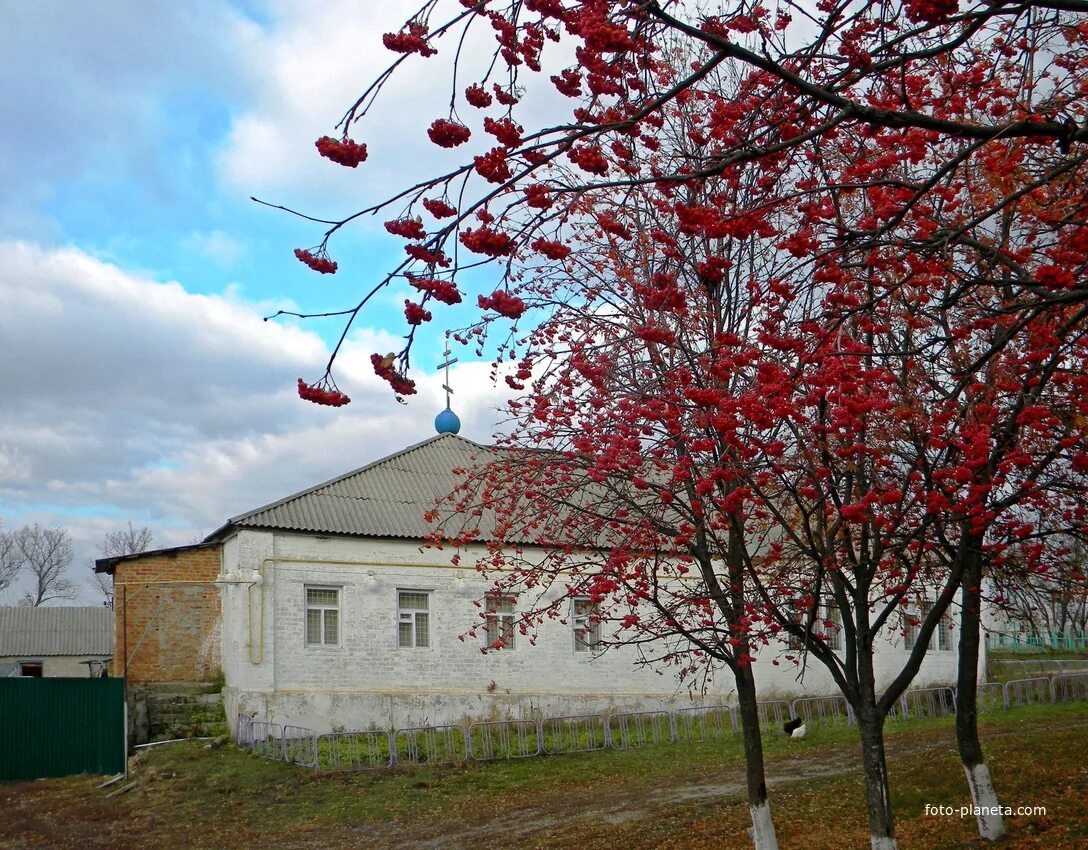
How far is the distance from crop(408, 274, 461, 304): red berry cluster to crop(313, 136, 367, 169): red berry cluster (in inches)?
23.9

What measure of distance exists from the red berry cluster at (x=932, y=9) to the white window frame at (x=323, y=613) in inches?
644

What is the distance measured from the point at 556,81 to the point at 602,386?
14.3 feet

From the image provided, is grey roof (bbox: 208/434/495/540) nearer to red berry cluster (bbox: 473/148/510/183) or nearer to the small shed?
red berry cluster (bbox: 473/148/510/183)

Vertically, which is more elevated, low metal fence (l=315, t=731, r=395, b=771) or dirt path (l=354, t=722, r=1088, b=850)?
low metal fence (l=315, t=731, r=395, b=771)

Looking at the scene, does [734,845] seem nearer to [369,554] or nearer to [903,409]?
[903,409]

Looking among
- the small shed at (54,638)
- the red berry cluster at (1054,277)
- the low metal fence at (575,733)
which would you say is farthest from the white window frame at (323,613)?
the small shed at (54,638)

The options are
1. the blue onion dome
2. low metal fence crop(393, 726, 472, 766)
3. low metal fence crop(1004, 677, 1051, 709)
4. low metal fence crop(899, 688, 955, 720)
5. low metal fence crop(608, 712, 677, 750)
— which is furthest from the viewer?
the blue onion dome

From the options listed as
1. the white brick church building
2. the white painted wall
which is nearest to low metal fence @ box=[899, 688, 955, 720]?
the white brick church building

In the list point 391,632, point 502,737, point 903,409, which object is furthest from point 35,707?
point 903,409

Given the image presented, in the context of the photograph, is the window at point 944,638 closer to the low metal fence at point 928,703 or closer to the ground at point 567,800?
the low metal fence at point 928,703

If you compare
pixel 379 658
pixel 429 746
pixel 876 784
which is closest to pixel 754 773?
pixel 876 784

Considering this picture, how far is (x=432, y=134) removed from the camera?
4.43 meters

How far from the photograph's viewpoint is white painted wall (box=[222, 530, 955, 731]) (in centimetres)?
1803

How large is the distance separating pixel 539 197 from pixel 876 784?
5.38 metres
